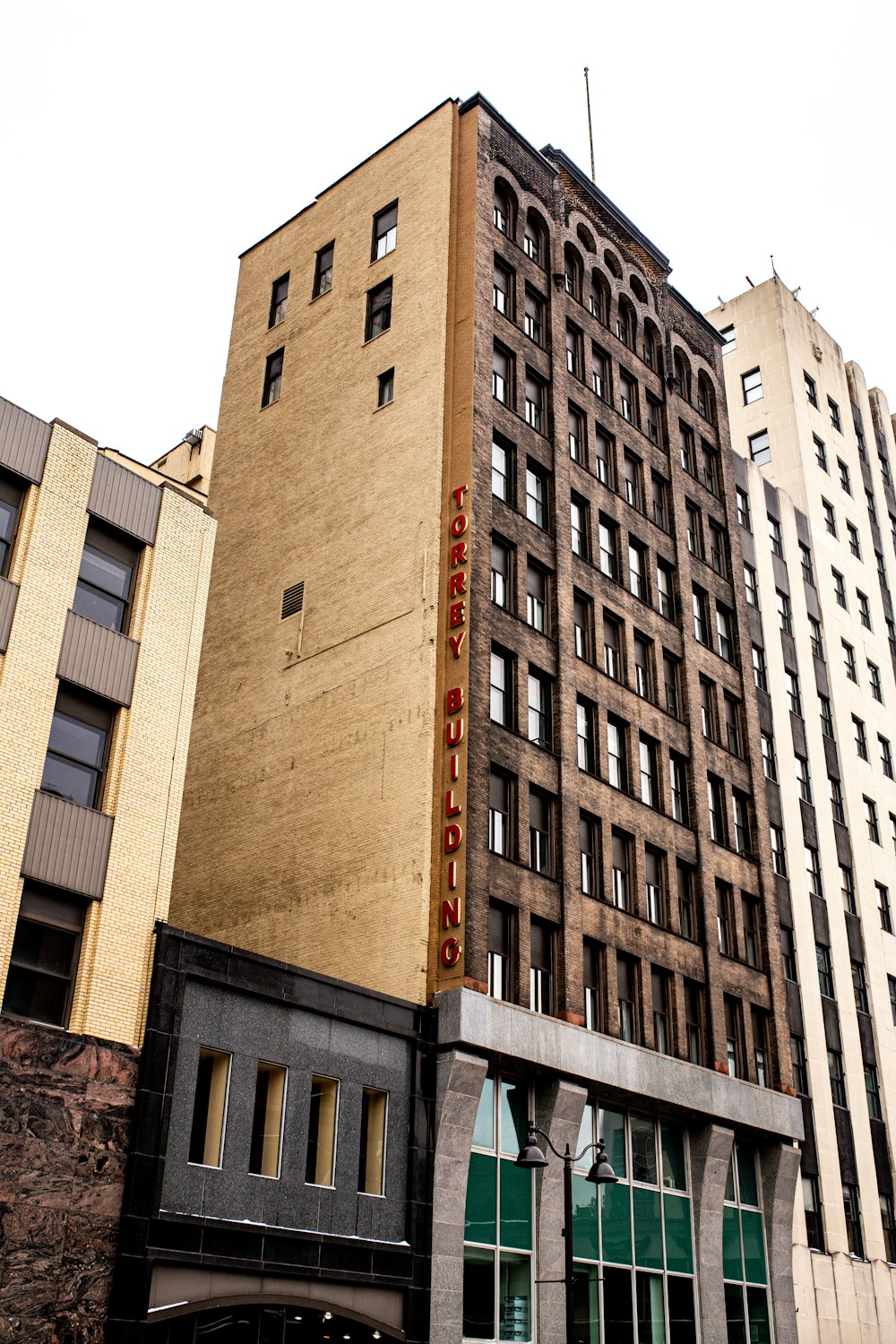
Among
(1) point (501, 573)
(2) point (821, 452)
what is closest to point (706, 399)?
(2) point (821, 452)

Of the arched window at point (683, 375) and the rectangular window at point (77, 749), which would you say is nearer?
the rectangular window at point (77, 749)

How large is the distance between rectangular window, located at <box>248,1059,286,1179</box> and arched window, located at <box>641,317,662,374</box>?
111ft

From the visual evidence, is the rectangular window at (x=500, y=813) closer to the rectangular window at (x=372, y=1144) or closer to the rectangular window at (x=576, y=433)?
the rectangular window at (x=372, y=1144)

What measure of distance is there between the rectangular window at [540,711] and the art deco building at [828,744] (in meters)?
15.0

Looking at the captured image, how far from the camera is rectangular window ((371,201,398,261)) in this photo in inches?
1826

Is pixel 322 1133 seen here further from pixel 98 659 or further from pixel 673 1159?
pixel 673 1159

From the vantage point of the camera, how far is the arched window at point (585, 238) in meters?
49.8

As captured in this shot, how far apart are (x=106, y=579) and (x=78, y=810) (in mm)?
5428

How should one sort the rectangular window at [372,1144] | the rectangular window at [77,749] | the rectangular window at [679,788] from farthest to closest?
1. the rectangular window at [679,788]
2. the rectangular window at [372,1144]
3. the rectangular window at [77,749]

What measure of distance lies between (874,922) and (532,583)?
23585 mm

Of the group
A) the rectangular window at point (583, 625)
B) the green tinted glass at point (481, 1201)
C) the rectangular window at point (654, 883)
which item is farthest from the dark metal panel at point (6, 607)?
the rectangular window at point (654, 883)

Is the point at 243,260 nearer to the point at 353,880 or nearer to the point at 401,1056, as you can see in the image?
the point at 353,880

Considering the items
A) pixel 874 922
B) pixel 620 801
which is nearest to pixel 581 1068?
pixel 620 801

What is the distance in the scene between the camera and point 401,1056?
30953 millimetres
